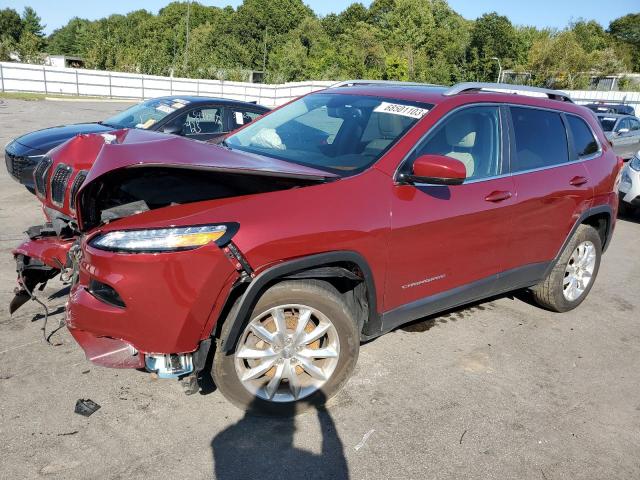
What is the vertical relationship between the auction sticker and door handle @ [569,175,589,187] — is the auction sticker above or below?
above

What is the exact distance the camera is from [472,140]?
3.86 m

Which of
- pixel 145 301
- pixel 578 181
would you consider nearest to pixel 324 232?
pixel 145 301

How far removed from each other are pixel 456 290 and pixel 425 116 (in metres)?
1.19

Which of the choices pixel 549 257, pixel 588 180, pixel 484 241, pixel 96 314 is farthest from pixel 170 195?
pixel 588 180

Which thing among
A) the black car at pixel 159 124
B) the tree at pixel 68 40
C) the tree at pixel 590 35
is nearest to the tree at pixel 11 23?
the tree at pixel 68 40

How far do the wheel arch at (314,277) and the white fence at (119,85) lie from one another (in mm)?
30068

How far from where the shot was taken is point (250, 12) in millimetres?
90875

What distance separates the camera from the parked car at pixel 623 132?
1382 cm

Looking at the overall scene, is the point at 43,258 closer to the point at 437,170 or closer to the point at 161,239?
the point at 161,239

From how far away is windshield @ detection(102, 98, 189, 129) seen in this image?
799 cm

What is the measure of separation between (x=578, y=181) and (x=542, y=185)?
58cm

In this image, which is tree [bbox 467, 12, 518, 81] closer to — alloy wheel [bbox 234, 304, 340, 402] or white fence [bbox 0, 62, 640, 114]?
white fence [bbox 0, 62, 640, 114]

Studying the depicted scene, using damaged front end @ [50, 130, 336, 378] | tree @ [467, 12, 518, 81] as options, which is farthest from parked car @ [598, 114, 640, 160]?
tree @ [467, 12, 518, 81]

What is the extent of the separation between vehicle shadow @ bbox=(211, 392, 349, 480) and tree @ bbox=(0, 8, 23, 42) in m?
110
